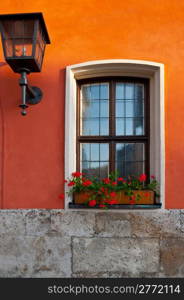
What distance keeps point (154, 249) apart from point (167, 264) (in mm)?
217

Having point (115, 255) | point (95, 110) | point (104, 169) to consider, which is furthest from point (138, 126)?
point (115, 255)

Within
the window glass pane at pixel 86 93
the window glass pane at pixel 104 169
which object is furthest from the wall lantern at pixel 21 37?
the window glass pane at pixel 104 169

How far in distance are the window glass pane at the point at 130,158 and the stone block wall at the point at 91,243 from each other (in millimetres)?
523

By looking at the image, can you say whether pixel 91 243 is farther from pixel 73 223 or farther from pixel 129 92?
pixel 129 92

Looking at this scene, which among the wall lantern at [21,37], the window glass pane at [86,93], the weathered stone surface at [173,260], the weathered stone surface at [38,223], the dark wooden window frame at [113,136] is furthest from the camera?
the window glass pane at [86,93]

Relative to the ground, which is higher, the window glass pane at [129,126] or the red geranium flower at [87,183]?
the window glass pane at [129,126]

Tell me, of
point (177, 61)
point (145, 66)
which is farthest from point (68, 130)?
point (177, 61)

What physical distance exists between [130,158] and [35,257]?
164 cm

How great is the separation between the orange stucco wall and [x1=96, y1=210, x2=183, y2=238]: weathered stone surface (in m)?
0.60

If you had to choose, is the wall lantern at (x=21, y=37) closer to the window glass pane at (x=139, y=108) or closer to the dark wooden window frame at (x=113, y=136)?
the dark wooden window frame at (x=113, y=136)

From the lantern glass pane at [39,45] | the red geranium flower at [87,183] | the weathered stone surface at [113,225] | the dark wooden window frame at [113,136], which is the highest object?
the lantern glass pane at [39,45]

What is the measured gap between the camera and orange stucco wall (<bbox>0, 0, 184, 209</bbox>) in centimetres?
303

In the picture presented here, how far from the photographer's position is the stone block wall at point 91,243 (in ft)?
9.54

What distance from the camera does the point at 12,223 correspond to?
3.02 metres
